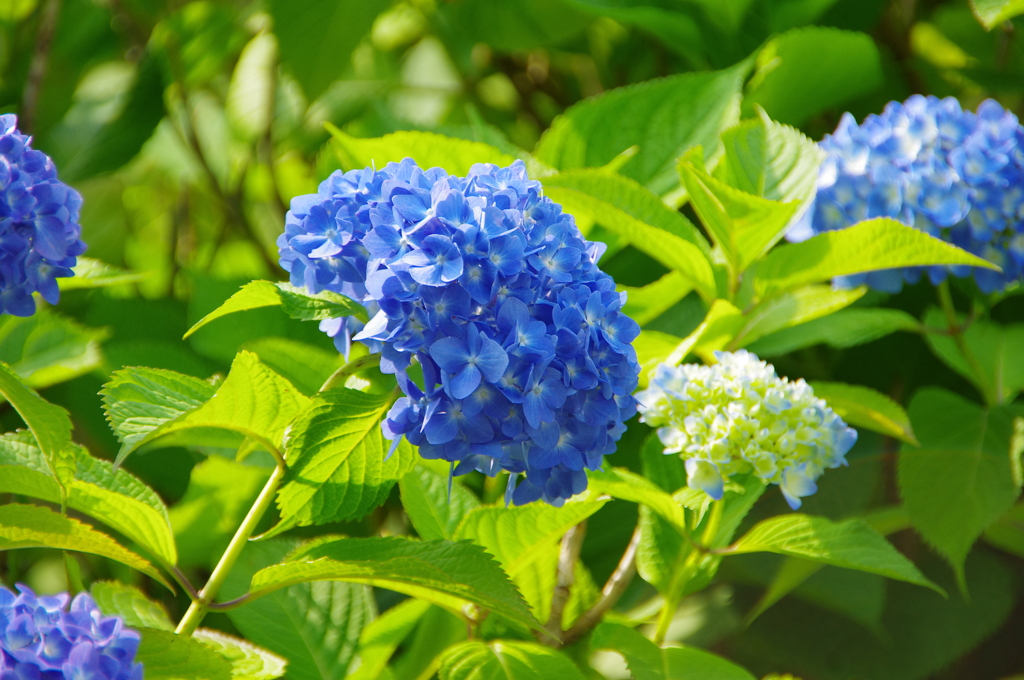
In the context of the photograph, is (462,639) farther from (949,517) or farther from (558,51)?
(558,51)

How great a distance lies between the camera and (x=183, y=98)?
60.1 inches

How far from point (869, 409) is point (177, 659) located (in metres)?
0.67

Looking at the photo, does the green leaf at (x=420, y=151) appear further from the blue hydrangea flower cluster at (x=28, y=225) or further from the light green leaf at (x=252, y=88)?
the light green leaf at (x=252, y=88)

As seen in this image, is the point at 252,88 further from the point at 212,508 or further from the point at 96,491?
the point at 96,491

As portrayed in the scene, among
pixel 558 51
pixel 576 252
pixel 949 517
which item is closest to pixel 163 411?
pixel 576 252

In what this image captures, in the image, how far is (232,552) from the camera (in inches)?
28.4

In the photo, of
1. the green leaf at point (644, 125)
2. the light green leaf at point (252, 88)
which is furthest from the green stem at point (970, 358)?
the light green leaf at point (252, 88)

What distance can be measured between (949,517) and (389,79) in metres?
1.33

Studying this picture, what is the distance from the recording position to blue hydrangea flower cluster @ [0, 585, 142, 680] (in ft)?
1.83

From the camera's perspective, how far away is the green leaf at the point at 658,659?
2.63 feet

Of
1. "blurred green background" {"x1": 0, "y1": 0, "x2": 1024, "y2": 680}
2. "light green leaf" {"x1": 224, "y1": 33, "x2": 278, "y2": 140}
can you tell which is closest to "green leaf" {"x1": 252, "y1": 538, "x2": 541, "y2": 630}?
"blurred green background" {"x1": 0, "y1": 0, "x2": 1024, "y2": 680}

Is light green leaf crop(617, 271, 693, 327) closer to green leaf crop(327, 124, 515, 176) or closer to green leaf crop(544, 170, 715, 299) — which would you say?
green leaf crop(544, 170, 715, 299)

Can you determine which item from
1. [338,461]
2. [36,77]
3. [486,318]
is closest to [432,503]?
[338,461]

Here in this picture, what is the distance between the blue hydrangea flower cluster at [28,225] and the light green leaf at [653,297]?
1.80ft
